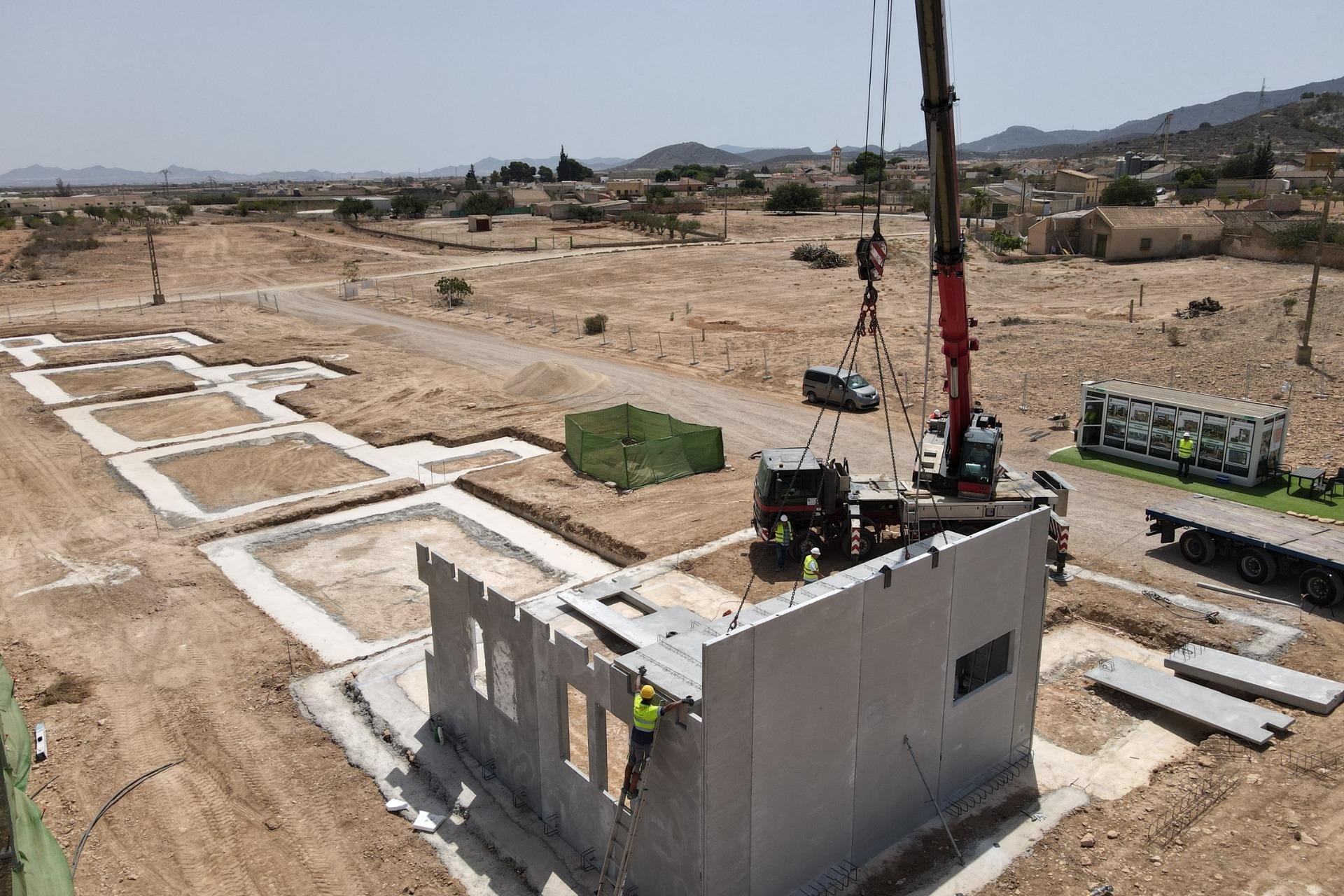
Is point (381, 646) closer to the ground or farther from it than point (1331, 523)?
closer to the ground

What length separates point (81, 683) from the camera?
1555cm

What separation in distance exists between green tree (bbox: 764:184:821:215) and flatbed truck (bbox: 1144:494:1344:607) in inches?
3873

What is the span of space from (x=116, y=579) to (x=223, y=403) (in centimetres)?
1587

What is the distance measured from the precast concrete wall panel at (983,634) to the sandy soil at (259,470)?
745 inches

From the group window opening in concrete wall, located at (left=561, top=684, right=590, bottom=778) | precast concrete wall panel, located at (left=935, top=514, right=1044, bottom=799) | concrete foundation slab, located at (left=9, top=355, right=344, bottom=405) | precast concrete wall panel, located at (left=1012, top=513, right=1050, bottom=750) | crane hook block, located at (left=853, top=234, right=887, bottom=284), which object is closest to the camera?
window opening in concrete wall, located at (left=561, top=684, right=590, bottom=778)

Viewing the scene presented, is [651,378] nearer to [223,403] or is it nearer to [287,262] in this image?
[223,403]

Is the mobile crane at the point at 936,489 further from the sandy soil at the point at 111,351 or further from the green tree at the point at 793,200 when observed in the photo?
the green tree at the point at 793,200

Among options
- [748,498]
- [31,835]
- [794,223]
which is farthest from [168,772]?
[794,223]

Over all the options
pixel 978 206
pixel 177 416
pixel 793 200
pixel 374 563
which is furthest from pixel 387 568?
pixel 793 200

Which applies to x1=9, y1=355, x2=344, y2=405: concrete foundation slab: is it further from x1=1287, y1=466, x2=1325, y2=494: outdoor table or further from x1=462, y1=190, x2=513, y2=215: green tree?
x1=462, y1=190, x2=513, y2=215: green tree

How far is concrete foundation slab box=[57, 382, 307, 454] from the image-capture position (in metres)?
30.0

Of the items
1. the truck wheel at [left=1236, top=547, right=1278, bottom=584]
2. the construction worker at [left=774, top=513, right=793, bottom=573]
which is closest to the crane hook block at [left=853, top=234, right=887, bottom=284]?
the construction worker at [left=774, top=513, right=793, bottom=573]

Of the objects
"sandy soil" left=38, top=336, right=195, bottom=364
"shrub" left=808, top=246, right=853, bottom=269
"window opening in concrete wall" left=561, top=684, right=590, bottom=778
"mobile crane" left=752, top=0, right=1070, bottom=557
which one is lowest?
"window opening in concrete wall" left=561, top=684, right=590, bottom=778

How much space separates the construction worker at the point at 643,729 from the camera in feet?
29.6
